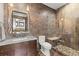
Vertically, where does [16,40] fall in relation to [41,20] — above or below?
below

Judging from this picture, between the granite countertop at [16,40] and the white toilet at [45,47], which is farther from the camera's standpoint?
the white toilet at [45,47]

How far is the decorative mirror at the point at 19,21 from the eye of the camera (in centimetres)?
224

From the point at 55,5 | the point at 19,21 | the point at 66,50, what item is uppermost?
the point at 55,5

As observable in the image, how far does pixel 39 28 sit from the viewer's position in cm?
228

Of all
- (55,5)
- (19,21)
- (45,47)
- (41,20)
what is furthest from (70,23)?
(19,21)

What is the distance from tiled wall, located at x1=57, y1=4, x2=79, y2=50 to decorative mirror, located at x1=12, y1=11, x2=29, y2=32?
1.99ft

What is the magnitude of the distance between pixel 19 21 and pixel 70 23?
92 cm

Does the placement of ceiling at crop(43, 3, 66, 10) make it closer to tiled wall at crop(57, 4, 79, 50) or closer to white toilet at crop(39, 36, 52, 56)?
tiled wall at crop(57, 4, 79, 50)

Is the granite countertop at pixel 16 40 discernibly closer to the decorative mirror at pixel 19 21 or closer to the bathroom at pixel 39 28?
the bathroom at pixel 39 28

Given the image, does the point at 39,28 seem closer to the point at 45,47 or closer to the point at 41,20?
the point at 41,20

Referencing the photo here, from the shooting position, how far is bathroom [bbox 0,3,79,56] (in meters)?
2.22

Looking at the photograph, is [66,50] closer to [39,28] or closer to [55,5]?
[39,28]

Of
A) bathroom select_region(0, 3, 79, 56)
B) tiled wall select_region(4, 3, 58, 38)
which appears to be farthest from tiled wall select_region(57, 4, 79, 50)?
tiled wall select_region(4, 3, 58, 38)

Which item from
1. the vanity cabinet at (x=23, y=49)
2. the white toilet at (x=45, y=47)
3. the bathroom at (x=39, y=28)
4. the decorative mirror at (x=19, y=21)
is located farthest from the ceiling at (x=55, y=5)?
the vanity cabinet at (x=23, y=49)
